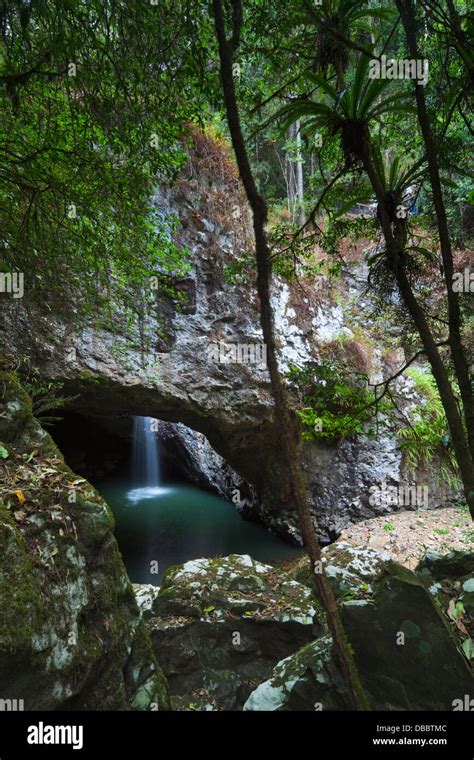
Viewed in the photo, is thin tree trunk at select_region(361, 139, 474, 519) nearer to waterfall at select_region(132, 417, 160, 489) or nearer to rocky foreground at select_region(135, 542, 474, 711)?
rocky foreground at select_region(135, 542, 474, 711)

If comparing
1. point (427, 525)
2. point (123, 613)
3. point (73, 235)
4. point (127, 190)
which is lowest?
point (427, 525)

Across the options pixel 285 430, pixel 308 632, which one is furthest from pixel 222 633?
pixel 285 430

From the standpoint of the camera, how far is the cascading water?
1426 cm

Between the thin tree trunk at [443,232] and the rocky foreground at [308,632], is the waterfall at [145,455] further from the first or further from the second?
the thin tree trunk at [443,232]

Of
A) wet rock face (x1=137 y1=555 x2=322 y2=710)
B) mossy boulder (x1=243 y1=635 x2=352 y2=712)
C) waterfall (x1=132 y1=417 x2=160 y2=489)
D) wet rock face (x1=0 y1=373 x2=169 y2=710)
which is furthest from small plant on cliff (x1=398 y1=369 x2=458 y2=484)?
waterfall (x1=132 y1=417 x2=160 y2=489)

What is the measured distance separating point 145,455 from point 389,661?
43.3 ft

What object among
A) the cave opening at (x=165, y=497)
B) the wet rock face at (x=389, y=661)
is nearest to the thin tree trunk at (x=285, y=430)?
the wet rock face at (x=389, y=661)

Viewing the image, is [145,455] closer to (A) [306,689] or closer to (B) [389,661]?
(A) [306,689]

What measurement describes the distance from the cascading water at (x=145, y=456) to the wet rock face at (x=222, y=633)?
34.0 feet

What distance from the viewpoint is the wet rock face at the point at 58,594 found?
6.08ft

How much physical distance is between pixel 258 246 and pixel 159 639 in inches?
133

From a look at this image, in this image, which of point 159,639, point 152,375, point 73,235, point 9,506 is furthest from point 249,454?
point 9,506

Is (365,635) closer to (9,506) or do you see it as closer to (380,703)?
(380,703)

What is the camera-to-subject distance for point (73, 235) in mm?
3859
